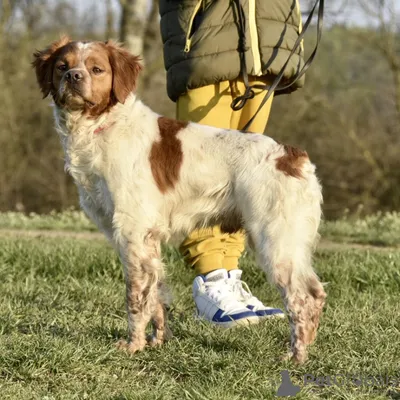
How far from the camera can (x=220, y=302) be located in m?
4.03

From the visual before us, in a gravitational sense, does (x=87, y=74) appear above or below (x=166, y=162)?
above

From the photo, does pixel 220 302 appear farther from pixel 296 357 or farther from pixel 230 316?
pixel 296 357

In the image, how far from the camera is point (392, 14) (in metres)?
14.9

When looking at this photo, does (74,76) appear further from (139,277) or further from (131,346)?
(131,346)

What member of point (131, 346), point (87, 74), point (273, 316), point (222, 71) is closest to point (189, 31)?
point (222, 71)

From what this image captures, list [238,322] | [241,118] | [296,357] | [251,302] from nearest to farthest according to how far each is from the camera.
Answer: [296,357] → [238,322] → [251,302] → [241,118]

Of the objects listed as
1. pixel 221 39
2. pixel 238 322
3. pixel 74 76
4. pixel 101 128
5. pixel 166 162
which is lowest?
pixel 238 322

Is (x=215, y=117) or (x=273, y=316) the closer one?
(x=273, y=316)

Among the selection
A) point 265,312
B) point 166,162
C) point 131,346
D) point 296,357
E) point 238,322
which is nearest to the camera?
point 296,357

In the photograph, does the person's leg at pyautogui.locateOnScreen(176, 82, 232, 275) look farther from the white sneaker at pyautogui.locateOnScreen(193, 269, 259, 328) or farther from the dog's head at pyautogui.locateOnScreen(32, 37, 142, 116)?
the dog's head at pyautogui.locateOnScreen(32, 37, 142, 116)

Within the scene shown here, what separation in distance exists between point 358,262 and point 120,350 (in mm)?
2519

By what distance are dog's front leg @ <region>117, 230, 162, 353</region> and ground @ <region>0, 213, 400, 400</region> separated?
0.13m

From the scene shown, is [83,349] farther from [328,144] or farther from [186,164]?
[328,144]

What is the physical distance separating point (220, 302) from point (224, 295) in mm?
80
